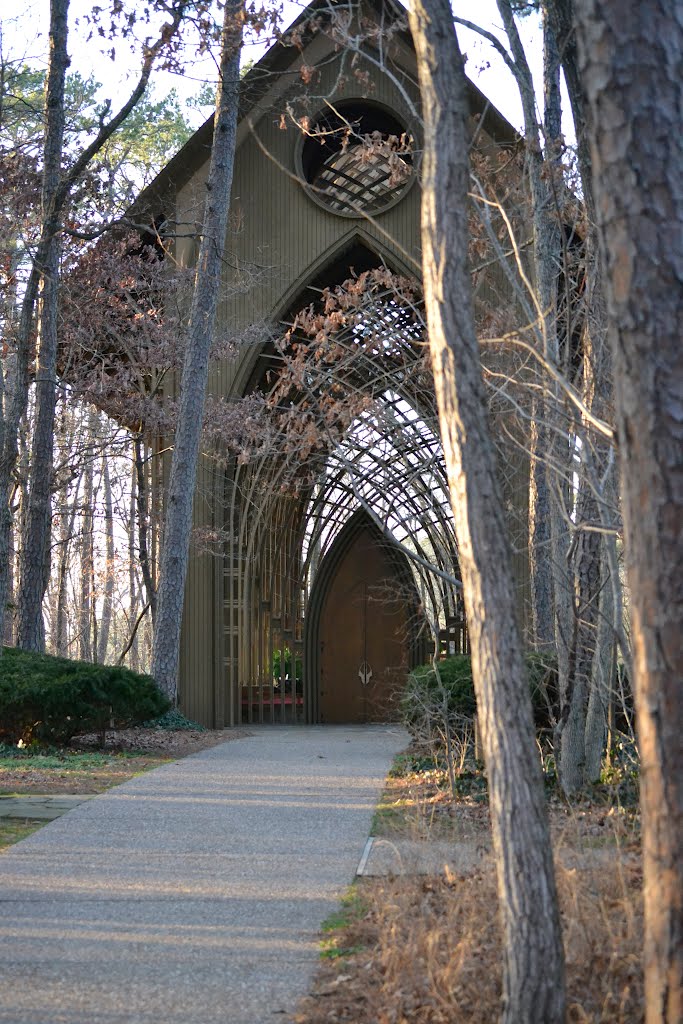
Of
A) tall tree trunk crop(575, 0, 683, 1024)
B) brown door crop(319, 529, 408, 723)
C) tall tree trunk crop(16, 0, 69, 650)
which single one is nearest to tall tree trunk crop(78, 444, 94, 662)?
brown door crop(319, 529, 408, 723)

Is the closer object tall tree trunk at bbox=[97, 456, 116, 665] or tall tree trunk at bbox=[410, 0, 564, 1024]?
tall tree trunk at bbox=[410, 0, 564, 1024]

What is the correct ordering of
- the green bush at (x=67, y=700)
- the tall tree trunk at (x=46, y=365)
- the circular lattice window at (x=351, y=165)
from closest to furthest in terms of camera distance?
the green bush at (x=67, y=700)
the tall tree trunk at (x=46, y=365)
the circular lattice window at (x=351, y=165)

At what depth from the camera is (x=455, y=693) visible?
10.9m

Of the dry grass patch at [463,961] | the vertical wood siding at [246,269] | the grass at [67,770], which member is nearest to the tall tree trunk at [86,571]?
the vertical wood siding at [246,269]

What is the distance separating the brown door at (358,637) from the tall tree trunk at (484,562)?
766 inches

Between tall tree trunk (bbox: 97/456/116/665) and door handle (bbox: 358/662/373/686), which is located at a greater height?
tall tree trunk (bbox: 97/456/116/665)

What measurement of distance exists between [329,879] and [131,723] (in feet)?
19.9

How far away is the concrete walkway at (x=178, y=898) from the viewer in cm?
397

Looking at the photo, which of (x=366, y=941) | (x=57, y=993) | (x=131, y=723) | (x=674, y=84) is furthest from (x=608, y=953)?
(x=131, y=723)

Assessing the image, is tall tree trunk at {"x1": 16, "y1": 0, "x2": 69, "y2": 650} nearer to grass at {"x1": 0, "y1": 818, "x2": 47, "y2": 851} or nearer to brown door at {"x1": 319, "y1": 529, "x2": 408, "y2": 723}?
grass at {"x1": 0, "y1": 818, "x2": 47, "y2": 851}

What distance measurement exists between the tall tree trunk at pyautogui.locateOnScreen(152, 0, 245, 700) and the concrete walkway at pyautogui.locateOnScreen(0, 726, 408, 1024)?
5.32 m

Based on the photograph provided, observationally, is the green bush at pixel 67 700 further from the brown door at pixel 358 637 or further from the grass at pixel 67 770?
the brown door at pixel 358 637

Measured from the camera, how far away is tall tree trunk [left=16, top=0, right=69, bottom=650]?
1386 cm

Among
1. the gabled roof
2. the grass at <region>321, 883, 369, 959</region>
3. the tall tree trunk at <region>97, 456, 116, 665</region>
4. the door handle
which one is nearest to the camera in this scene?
the grass at <region>321, 883, 369, 959</region>
